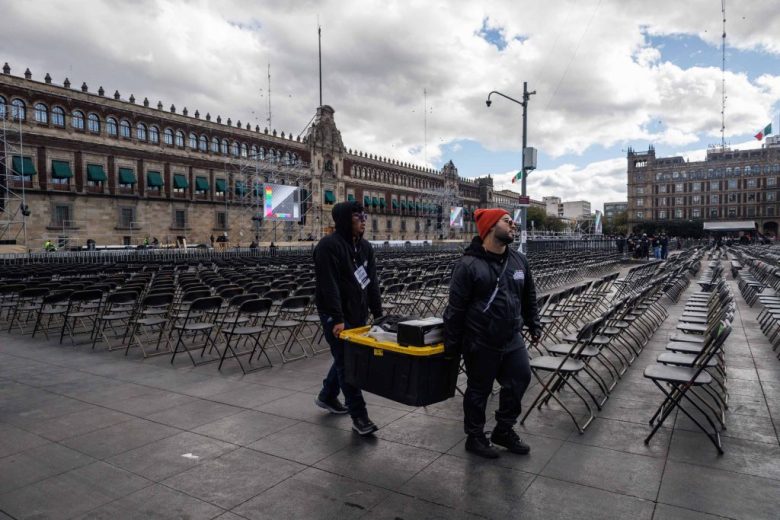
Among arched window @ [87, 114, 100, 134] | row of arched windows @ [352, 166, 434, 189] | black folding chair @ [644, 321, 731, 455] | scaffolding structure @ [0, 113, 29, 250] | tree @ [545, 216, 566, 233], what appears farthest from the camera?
tree @ [545, 216, 566, 233]

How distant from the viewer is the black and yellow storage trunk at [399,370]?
314 centimetres

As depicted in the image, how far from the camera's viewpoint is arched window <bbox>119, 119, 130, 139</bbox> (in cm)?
4166

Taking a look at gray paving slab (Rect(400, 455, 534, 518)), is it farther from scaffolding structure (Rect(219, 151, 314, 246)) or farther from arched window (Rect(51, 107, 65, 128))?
arched window (Rect(51, 107, 65, 128))

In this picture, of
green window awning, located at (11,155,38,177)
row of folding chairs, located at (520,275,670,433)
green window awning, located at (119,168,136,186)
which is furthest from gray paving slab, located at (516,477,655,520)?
green window awning, located at (119,168,136,186)

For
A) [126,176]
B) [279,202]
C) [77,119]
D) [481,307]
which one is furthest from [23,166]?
[481,307]

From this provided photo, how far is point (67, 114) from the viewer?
3825 cm

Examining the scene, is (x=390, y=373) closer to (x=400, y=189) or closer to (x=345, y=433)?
(x=345, y=433)

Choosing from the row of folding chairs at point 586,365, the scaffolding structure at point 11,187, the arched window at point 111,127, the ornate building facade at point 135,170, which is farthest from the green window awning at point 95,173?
the row of folding chairs at point 586,365

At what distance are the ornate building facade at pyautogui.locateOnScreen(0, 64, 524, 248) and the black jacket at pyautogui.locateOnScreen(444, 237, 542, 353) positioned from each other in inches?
1347

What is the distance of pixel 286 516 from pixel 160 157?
4718 cm

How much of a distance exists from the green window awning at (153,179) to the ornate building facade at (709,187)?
91.3 meters

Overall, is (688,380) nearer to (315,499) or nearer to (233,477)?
(315,499)

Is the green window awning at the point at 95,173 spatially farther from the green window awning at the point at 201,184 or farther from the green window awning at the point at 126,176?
the green window awning at the point at 201,184

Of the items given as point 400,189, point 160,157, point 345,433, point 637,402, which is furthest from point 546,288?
point 400,189
